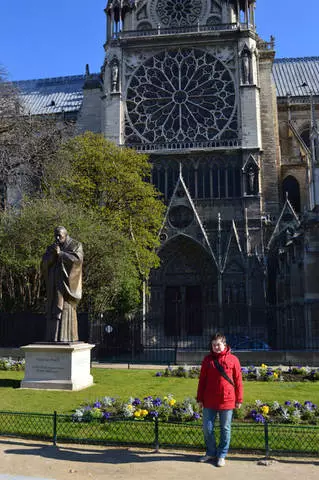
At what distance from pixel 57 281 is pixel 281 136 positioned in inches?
1285

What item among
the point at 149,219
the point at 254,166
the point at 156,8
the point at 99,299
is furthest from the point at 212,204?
the point at 156,8

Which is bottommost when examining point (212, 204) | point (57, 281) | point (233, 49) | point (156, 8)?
point (57, 281)

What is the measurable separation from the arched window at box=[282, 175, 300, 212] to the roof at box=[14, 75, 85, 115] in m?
19.7

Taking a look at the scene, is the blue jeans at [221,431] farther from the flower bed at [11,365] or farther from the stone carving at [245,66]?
the stone carving at [245,66]

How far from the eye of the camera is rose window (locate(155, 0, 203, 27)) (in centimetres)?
3688

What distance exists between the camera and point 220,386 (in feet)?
20.3

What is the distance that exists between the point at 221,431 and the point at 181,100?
1246 inches

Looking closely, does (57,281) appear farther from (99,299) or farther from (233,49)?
(233,49)

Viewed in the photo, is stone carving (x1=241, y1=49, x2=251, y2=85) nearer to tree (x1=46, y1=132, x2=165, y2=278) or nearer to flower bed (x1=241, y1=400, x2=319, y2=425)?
tree (x1=46, y1=132, x2=165, y2=278)

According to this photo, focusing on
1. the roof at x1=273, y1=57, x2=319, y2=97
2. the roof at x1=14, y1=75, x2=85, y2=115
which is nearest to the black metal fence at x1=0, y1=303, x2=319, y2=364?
the roof at x1=273, y1=57, x2=319, y2=97

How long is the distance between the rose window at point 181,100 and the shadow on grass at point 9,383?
25214mm

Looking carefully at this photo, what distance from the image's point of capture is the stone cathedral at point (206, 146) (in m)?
31.2

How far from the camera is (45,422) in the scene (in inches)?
302

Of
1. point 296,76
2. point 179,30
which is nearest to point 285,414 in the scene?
point 179,30
